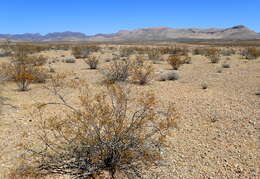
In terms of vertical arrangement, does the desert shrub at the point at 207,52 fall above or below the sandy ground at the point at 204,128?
above

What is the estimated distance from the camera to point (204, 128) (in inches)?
194

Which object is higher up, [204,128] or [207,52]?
[207,52]

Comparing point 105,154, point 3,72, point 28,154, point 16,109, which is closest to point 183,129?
point 105,154

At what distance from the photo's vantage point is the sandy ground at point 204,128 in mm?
3494

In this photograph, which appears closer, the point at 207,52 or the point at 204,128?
the point at 204,128

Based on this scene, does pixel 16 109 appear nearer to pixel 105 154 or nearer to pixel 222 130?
pixel 105 154

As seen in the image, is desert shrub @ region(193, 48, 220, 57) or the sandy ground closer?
the sandy ground

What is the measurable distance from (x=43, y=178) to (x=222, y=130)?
3.76m

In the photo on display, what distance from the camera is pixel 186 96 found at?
7.36m

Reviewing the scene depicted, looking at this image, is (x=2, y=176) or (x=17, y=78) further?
(x=17, y=78)

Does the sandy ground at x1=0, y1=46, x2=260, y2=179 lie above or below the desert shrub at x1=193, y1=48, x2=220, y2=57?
below

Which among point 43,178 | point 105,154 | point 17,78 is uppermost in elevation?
point 17,78

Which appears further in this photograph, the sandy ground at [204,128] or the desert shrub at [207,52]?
the desert shrub at [207,52]

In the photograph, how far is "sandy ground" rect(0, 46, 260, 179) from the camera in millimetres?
3494
